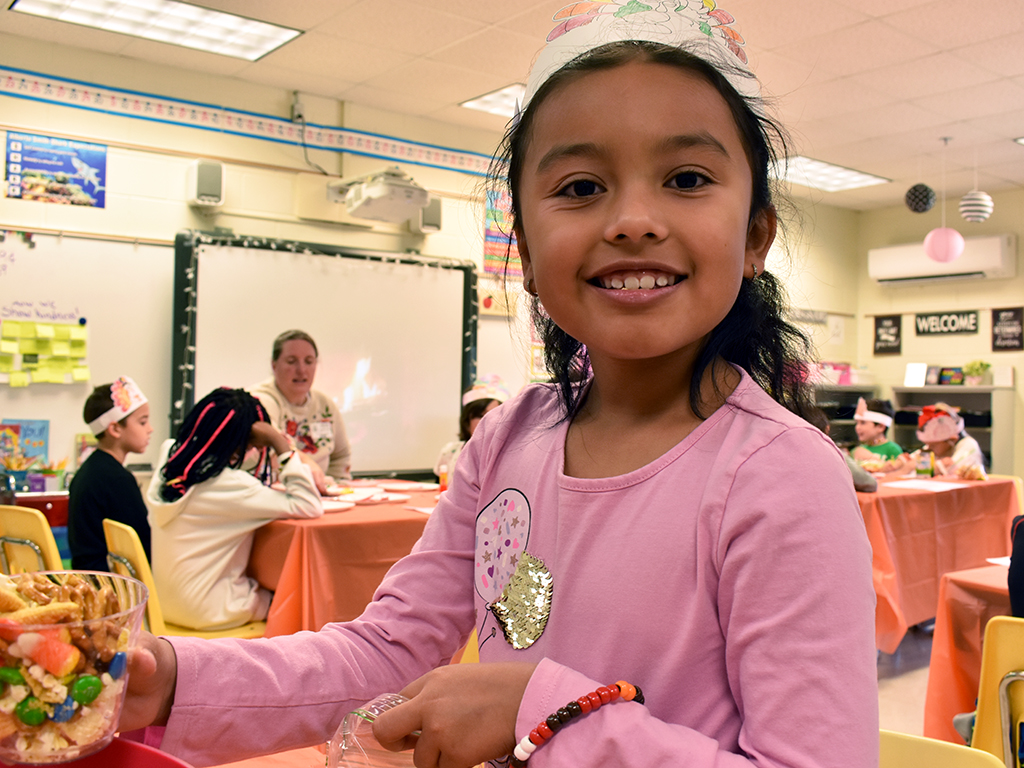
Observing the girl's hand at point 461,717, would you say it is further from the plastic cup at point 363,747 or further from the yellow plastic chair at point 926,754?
the yellow plastic chair at point 926,754

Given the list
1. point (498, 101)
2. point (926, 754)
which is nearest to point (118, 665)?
point (926, 754)

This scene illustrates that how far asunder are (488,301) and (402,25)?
2.33 meters

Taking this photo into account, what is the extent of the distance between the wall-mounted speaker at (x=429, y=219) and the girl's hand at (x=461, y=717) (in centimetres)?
545

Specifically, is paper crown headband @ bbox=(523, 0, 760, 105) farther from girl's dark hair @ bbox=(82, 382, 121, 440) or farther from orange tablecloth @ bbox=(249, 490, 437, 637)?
girl's dark hair @ bbox=(82, 382, 121, 440)

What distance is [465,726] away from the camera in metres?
0.57

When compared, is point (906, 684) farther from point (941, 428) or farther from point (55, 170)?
point (55, 170)

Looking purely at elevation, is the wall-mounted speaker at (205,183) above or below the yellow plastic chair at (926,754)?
above

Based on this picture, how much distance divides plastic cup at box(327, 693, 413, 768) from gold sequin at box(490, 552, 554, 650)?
4.3 inches

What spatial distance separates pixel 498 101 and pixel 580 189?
522 cm

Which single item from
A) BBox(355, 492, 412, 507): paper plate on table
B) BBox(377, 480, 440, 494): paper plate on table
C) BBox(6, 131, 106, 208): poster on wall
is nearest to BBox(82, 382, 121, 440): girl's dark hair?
BBox(355, 492, 412, 507): paper plate on table

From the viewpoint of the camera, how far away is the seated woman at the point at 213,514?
9.44 ft

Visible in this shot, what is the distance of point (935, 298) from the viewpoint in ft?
27.7

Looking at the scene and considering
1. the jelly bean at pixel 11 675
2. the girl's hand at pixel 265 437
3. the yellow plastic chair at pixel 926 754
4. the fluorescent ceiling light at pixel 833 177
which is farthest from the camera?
the fluorescent ceiling light at pixel 833 177

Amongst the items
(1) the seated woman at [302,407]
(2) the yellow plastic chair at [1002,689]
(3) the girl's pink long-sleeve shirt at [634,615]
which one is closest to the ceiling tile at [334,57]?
(1) the seated woman at [302,407]
